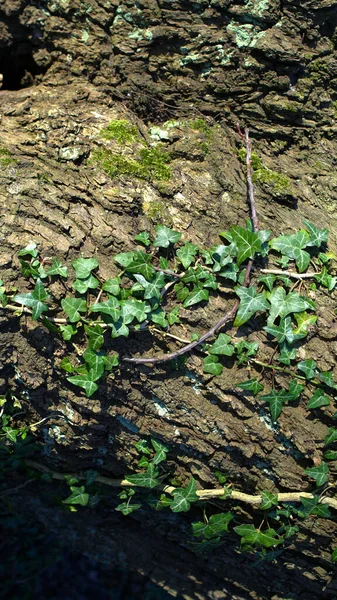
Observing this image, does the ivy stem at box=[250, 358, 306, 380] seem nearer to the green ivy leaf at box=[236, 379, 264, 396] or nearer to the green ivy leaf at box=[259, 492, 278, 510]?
the green ivy leaf at box=[236, 379, 264, 396]

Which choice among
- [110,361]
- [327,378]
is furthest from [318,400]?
[110,361]

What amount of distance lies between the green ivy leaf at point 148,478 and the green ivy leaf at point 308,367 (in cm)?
80

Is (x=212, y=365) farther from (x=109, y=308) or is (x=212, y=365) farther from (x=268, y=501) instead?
(x=268, y=501)

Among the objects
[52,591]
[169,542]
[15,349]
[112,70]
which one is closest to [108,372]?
[15,349]

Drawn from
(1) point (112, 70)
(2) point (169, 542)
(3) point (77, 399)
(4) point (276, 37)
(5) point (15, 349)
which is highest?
(4) point (276, 37)

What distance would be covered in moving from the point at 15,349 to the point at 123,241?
0.65 meters

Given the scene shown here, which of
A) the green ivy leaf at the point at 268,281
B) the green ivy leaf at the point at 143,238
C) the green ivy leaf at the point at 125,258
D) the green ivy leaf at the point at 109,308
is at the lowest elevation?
the green ivy leaf at the point at 109,308

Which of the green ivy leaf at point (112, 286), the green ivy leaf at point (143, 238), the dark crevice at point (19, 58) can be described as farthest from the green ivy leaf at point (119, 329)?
the dark crevice at point (19, 58)

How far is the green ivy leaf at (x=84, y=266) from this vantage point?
213cm

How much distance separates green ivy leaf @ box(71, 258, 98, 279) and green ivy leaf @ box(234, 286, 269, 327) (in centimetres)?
60

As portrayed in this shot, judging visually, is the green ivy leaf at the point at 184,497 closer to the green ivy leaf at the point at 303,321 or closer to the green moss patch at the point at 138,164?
the green ivy leaf at the point at 303,321

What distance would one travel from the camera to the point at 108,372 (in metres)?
2.20

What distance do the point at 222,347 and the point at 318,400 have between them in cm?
46

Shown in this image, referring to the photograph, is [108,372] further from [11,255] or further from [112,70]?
[112,70]
